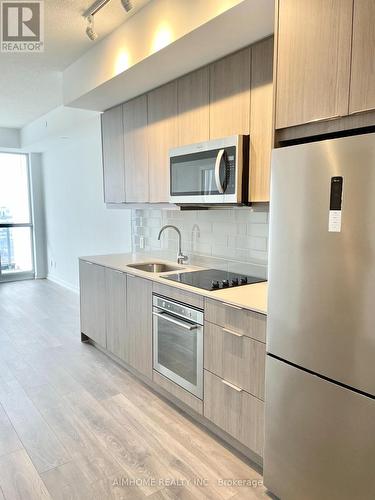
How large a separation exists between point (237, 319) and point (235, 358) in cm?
23

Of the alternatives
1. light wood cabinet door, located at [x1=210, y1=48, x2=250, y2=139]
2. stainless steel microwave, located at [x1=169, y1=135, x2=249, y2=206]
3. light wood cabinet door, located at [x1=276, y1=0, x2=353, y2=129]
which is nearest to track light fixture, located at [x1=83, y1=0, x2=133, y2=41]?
light wood cabinet door, located at [x1=210, y1=48, x2=250, y2=139]

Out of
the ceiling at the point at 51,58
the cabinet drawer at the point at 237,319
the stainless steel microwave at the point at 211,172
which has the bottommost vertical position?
the cabinet drawer at the point at 237,319

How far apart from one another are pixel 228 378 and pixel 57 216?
17.5 ft

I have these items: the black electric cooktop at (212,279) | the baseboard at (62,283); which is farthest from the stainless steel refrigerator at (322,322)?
the baseboard at (62,283)

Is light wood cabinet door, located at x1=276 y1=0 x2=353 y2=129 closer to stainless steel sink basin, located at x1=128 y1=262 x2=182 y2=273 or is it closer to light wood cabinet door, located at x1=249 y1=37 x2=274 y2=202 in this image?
light wood cabinet door, located at x1=249 y1=37 x2=274 y2=202

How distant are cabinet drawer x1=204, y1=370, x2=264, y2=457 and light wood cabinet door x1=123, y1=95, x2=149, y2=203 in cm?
178

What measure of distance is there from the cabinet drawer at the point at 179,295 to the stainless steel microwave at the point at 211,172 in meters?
0.63

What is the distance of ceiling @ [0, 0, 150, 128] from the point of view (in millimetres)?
2488

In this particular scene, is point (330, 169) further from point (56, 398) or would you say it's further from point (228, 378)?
point (56, 398)

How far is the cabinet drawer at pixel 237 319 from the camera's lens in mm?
1885

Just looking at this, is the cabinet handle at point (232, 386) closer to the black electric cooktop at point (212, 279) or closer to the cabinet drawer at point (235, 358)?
the cabinet drawer at point (235, 358)

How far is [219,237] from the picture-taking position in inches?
120

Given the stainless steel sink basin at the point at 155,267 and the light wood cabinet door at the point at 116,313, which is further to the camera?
the stainless steel sink basin at the point at 155,267

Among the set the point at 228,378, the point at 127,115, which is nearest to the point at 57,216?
the point at 127,115
